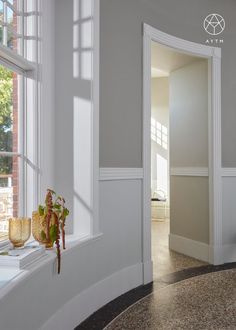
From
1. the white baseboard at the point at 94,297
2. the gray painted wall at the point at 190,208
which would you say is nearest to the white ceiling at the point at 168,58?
the gray painted wall at the point at 190,208

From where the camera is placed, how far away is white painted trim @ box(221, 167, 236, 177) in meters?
4.38

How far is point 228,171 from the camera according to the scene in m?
4.41

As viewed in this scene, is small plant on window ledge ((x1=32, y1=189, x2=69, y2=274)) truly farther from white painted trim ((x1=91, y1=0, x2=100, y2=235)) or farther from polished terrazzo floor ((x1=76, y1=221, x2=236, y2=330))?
polished terrazzo floor ((x1=76, y1=221, x2=236, y2=330))

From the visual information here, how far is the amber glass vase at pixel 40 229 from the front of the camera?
90.6 inches

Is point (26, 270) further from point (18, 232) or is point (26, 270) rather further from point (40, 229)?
point (40, 229)

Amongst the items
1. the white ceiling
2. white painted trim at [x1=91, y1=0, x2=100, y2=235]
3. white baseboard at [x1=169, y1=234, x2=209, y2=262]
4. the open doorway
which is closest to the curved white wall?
white painted trim at [x1=91, y1=0, x2=100, y2=235]

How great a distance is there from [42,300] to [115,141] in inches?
61.8

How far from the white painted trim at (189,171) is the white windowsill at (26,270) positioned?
90.2 inches

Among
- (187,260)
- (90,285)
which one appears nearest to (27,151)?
(90,285)

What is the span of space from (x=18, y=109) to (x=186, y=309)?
1.94 meters

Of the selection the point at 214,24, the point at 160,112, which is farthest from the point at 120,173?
the point at 160,112

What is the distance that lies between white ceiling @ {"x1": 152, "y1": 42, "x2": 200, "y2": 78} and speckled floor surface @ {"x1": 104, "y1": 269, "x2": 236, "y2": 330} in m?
2.45

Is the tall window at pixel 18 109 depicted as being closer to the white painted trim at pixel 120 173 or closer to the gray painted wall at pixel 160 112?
the white painted trim at pixel 120 173

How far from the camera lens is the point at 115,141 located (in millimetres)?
3275
